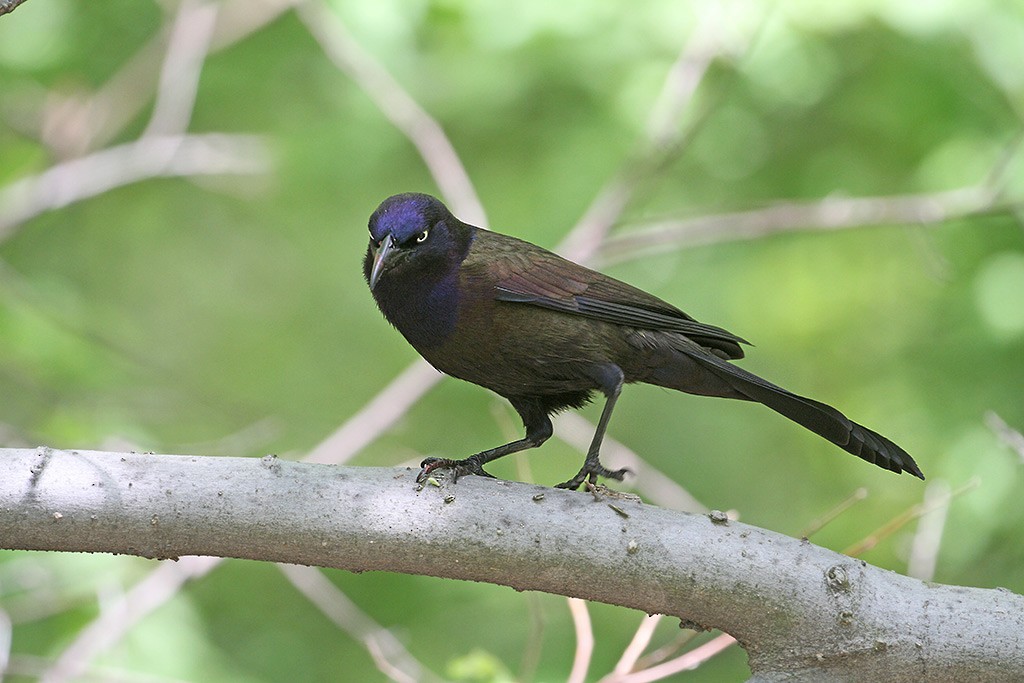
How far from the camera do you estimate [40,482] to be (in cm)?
220

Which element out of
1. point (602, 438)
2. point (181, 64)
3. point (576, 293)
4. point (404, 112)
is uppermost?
point (181, 64)

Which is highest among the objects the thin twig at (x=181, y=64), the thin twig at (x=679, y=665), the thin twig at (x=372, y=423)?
the thin twig at (x=181, y=64)

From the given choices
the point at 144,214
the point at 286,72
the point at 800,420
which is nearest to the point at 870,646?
the point at 800,420

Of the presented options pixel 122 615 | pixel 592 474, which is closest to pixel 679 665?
pixel 592 474

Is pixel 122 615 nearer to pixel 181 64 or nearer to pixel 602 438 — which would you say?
pixel 602 438

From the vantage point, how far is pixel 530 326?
10.5 ft

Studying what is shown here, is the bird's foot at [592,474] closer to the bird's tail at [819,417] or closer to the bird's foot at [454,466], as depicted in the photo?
the bird's foot at [454,466]

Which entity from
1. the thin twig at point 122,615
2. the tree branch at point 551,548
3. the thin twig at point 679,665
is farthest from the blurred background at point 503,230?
the tree branch at point 551,548

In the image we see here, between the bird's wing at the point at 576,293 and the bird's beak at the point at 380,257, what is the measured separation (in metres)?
0.32

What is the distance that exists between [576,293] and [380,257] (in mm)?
603

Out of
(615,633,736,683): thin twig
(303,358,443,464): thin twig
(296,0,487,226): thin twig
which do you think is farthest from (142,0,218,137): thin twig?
(615,633,736,683): thin twig

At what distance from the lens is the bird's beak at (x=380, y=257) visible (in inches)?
121

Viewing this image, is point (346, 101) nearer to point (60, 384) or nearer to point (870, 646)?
point (60, 384)

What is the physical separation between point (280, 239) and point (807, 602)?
5.95m
